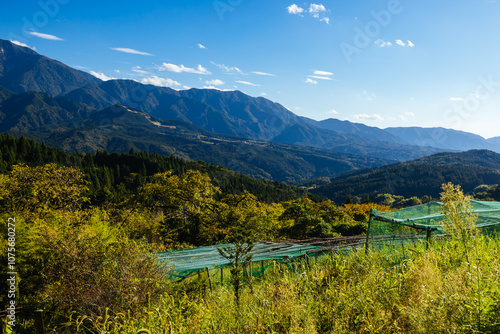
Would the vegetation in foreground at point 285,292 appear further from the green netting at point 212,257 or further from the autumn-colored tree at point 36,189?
the autumn-colored tree at point 36,189

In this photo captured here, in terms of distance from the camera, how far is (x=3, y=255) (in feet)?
31.7

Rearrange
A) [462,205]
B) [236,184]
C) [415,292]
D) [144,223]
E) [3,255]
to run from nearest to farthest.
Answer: [415,292] → [462,205] → [3,255] → [144,223] → [236,184]

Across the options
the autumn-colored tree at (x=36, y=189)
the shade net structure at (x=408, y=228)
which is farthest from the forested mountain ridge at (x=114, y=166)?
the shade net structure at (x=408, y=228)

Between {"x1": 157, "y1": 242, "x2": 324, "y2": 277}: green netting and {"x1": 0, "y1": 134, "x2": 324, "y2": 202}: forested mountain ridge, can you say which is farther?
{"x1": 0, "y1": 134, "x2": 324, "y2": 202}: forested mountain ridge

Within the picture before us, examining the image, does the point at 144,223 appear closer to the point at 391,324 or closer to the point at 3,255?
the point at 3,255

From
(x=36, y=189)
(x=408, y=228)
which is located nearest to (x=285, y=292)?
(x=408, y=228)

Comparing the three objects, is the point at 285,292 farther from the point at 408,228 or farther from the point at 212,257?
the point at 212,257

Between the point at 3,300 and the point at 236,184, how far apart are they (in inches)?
3753

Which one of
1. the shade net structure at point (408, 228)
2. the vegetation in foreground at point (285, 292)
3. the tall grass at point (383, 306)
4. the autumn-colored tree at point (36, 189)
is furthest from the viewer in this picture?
the autumn-colored tree at point (36, 189)

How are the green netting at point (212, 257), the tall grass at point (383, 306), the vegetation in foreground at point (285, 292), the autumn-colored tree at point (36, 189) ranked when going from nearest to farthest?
1. the tall grass at point (383, 306)
2. the vegetation in foreground at point (285, 292)
3. the green netting at point (212, 257)
4. the autumn-colored tree at point (36, 189)

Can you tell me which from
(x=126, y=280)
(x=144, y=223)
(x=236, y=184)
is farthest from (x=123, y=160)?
(x=126, y=280)

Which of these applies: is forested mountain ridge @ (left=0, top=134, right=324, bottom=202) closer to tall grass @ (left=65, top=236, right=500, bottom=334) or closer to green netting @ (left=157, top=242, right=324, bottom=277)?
green netting @ (left=157, top=242, right=324, bottom=277)

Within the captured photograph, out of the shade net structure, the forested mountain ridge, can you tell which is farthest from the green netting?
the forested mountain ridge

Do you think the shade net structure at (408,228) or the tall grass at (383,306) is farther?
the shade net structure at (408,228)
